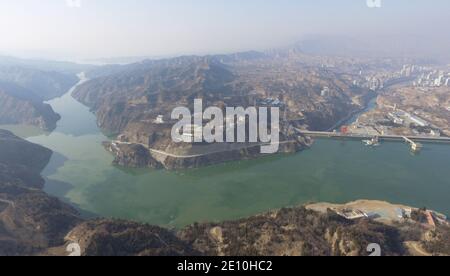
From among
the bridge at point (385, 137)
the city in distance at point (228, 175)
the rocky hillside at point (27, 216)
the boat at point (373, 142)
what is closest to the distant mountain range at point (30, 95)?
the city in distance at point (228, 175)

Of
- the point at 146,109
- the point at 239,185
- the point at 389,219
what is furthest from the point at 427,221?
the point at 146,109

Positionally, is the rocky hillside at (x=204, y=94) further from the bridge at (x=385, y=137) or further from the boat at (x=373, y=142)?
the boat at (x=373, y=142)

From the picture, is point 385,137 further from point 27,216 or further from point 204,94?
point 27,216

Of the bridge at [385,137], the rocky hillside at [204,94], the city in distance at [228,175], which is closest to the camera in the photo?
the city in distance at [228,175]

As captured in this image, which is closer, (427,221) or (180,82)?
(427,221)

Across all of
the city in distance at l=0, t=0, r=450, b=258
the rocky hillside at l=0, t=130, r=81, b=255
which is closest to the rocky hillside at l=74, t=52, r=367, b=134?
the city in distance at l=0, t=0, r=450, b=258

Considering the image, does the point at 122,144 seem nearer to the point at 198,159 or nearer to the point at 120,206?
the point at 198,159

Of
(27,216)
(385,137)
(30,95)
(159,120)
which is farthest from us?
(30,95)

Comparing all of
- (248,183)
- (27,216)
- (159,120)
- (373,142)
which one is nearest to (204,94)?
(159,120)
